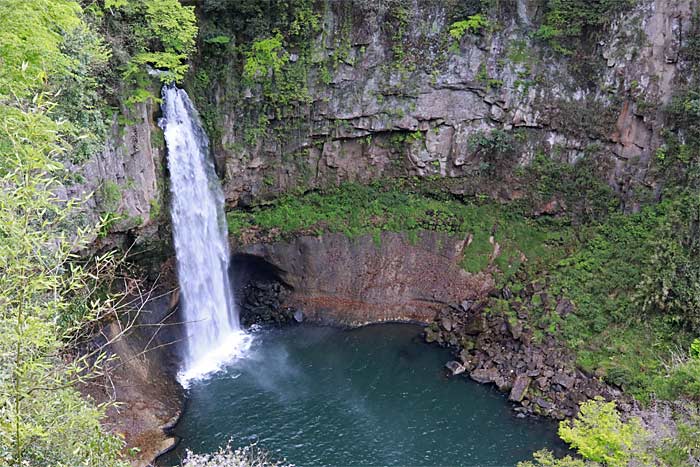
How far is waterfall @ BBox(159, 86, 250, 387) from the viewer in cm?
2089

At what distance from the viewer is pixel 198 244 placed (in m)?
22.2

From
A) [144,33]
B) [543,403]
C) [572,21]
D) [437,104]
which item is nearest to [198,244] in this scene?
[144,33]

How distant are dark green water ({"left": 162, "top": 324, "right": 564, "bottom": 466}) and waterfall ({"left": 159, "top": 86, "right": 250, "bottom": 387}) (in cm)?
125

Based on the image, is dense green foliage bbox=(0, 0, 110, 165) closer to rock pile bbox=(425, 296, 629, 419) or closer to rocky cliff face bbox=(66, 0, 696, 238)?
rocky cliff face bbox=(66, 0, 696, 238)

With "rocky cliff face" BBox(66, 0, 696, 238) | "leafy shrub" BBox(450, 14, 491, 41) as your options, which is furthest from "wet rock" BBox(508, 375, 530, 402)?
"leafy shrub" BBox(450, 14, 491, 41)

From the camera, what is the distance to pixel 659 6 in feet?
71.1

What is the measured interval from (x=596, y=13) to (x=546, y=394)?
1491cm

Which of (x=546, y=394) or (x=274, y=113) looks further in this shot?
(x=274, y=113)

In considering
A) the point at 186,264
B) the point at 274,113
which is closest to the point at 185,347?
the point at 186,264

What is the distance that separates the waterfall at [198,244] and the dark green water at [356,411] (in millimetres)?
1246

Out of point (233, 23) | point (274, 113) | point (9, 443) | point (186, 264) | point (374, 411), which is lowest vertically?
point (374, 411)

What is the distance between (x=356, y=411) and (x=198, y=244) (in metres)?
8.68

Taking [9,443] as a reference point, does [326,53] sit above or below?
above

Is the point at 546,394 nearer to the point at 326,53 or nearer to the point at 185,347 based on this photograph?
the point at 185,347
